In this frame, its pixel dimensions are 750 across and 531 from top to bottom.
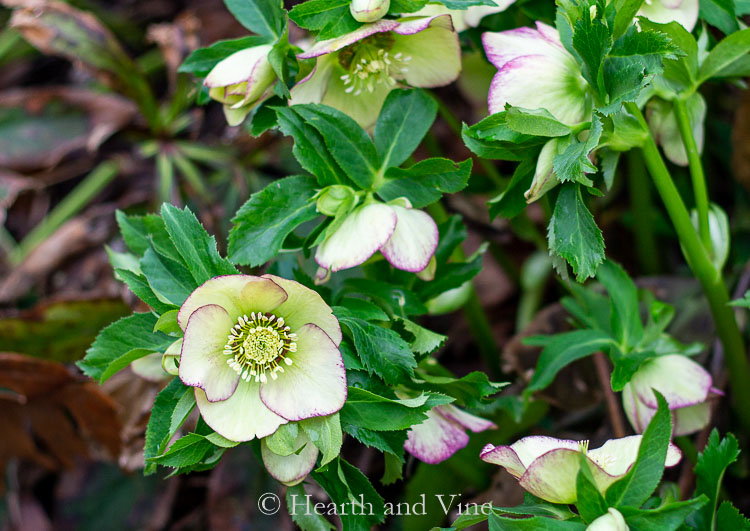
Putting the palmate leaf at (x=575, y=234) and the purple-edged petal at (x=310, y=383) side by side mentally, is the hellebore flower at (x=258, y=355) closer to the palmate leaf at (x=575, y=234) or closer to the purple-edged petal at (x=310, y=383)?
the purple-edged petal at (x=310, y=383)

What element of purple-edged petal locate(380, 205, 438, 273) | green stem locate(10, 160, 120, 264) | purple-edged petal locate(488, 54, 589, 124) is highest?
purple-edged petal locate(488, 54, 589, 124)

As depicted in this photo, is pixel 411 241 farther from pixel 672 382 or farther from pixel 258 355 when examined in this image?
pixel 672 382

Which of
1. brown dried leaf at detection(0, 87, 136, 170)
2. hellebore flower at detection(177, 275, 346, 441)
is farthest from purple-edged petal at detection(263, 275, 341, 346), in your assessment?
brown dried leaf at detection(0, 87, 136, 170)

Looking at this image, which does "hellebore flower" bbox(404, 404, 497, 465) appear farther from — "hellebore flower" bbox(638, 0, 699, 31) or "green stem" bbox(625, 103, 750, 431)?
"hellebore flower" bbox(638, 0, 699, 31)

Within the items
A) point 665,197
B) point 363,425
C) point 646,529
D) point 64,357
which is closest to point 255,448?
point 363,425

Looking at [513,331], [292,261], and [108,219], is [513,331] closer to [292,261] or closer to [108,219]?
[292,261]

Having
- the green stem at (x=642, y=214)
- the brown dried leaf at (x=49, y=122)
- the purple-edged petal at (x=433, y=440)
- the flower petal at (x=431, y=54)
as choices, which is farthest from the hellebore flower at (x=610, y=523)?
the brown dried leaf at (x=49, y=122)
